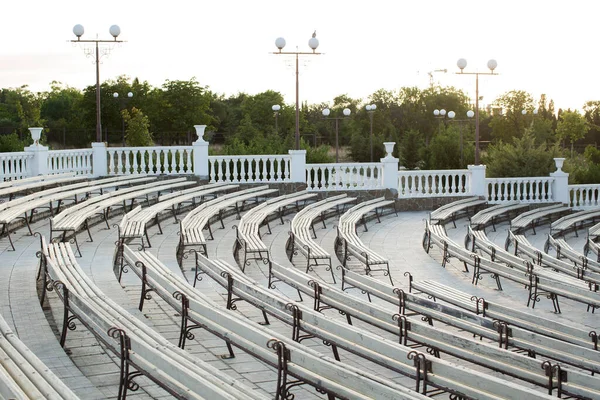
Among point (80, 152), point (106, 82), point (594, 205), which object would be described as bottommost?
point (594, 205)

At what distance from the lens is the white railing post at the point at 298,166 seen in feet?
72.5

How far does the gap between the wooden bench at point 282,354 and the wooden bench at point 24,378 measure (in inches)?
58.7

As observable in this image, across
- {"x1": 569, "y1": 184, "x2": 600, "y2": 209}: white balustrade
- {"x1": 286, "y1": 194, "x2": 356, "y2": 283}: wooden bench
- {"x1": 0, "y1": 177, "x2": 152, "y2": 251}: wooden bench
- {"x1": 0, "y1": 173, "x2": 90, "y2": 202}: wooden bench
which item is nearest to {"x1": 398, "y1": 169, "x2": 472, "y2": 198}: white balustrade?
{"x1": 569, "y1": 184, "x2": 600, "y2": 209}: white balustrade

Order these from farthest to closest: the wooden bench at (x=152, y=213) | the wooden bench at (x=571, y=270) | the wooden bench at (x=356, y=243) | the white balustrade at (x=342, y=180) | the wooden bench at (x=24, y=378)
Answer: the white balustrade at (x=342, y=180)
the wooden bench at (x=152, y=213)
the wooden bench at (x=356, y=243)
the wooden bench at (x=571, y=270)
the wooden bench at (x=24, y=378)

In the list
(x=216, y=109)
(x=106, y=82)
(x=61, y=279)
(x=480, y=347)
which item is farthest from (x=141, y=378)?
(x=216, y=109)

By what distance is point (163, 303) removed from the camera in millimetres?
9148

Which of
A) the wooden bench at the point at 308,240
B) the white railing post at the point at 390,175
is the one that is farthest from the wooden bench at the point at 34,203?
the white railing post at the point at 390,175

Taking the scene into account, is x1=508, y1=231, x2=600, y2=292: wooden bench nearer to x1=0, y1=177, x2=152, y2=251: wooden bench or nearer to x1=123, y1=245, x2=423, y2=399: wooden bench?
x1=123, y1=245, x2=423, y2=399: wooden bench

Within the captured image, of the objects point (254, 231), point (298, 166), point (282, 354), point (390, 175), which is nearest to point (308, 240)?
point (254, 231)

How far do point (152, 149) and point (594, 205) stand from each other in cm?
1355

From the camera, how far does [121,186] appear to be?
2005 centimetres

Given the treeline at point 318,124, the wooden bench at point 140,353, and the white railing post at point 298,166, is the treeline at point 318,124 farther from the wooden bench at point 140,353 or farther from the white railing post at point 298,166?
the wooden bench at point 140,353

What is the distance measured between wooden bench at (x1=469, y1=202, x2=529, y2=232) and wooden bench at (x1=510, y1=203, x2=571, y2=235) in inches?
22.5

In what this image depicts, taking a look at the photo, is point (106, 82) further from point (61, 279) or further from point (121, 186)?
point (61, 279)
